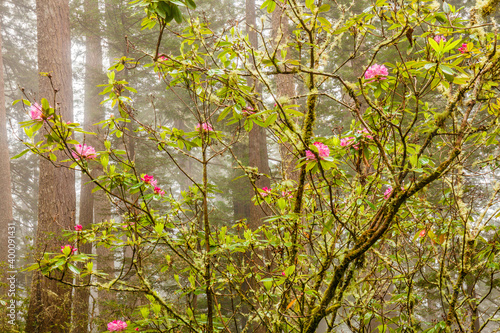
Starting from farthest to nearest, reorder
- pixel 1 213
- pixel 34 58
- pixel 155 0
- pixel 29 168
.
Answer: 1. pixel 34 58
2. pixel 29 168
3. pixel 1 213
4. pixel 155 0

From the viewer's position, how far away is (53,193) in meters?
5.45

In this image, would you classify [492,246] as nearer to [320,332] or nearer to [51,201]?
Result: [51,201]

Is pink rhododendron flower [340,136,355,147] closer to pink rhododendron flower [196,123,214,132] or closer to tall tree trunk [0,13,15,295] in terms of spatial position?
pink rhododendron flower [196,123,214,132]

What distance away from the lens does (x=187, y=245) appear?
184 centimetres

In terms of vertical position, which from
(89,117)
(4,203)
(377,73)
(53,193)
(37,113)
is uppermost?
(89,117)

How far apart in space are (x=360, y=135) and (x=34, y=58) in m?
16.0

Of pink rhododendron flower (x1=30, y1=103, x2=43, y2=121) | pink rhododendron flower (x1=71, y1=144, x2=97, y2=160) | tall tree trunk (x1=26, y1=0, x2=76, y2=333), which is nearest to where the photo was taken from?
pink rhododendron flower (x1=30, y1=103, x2=43, y2=121)

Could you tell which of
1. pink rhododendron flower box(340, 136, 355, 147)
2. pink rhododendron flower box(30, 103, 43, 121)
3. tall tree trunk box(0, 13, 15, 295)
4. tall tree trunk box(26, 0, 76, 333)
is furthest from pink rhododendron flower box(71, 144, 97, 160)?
tall tree trunk box(0, 13, 15, 295)

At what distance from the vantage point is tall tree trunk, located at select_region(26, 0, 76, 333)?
4.77 m

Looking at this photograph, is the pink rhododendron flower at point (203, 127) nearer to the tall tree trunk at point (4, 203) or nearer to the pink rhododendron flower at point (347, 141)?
the pink rhododendron flower at point (347, 141)

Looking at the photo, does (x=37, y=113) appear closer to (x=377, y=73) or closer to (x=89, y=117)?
(x=377, y=73)

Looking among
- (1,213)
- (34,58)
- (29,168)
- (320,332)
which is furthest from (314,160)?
(34,58)

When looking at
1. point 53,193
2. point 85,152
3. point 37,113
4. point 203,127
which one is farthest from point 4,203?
point 203,127

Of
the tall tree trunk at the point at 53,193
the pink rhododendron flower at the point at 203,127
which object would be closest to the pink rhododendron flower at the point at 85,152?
the pink rhododendron flower at the point at 203,127
